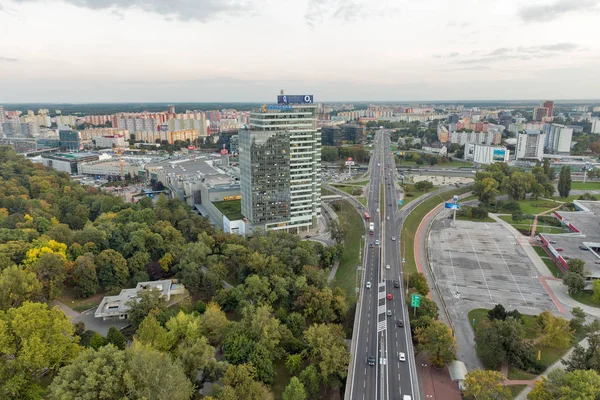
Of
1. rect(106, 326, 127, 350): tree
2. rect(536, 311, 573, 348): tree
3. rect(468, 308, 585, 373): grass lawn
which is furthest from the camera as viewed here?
rect(536, 311, 573, 348): tree

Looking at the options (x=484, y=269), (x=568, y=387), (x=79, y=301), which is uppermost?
(x=568, y=387)

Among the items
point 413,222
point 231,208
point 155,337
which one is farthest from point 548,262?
point 155,337

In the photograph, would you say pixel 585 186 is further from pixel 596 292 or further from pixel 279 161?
pixel 279 161

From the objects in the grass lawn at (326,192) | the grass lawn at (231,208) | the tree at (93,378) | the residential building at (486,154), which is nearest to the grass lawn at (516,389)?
the tree at (93,378)

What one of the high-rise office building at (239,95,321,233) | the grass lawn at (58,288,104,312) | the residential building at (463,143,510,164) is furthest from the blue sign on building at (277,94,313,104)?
the residential building at (463,143,510,164)

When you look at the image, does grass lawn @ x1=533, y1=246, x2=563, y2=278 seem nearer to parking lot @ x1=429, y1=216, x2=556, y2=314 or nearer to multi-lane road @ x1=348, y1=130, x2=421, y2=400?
parking lot @ x1=429, y1=216, x2=556, y2=314

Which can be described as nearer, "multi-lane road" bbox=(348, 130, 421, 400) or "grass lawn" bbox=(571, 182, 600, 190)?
"multi-lane road" bbox=(348, 130, 421, 400)

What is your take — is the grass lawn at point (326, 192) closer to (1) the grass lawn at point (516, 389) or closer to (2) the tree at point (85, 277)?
(2) the tree at point (85, 277)

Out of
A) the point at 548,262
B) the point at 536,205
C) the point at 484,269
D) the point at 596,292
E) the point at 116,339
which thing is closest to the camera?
the point at 116,339
